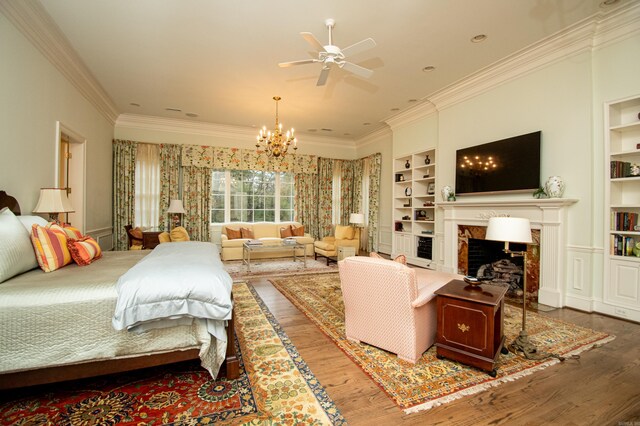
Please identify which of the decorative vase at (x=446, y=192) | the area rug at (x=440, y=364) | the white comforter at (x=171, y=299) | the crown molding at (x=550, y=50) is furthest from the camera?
the decorative vase at (x=446, y=192)

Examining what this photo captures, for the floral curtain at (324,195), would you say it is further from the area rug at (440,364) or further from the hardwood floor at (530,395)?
the hardwood floor at (530,395)

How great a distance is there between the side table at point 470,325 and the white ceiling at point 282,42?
278 cm

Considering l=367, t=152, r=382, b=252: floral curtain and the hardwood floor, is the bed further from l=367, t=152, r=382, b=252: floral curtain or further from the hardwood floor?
l=367, t=152, r=382, b=252: floral curtain

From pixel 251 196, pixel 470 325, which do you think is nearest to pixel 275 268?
pixel 251 196

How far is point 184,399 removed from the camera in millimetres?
1810

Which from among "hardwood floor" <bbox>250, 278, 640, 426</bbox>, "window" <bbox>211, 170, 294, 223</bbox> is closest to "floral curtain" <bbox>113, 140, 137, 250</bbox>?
"window" <bbox>211, 170, 294, 223</bbox>

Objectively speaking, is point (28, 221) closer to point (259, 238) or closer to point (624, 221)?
point (259, 238)

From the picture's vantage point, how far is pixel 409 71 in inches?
171

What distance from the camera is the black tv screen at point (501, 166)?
153 inches

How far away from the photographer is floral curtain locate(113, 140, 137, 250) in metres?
6.25

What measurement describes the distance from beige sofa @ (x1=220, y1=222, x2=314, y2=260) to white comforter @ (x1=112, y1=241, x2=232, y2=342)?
4364mm

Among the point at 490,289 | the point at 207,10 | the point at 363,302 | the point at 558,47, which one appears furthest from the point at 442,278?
the point at 207,10

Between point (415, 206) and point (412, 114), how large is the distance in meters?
1.90

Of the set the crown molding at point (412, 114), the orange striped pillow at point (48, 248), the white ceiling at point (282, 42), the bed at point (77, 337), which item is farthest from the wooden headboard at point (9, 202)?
the crown molding at point (412, 114)
